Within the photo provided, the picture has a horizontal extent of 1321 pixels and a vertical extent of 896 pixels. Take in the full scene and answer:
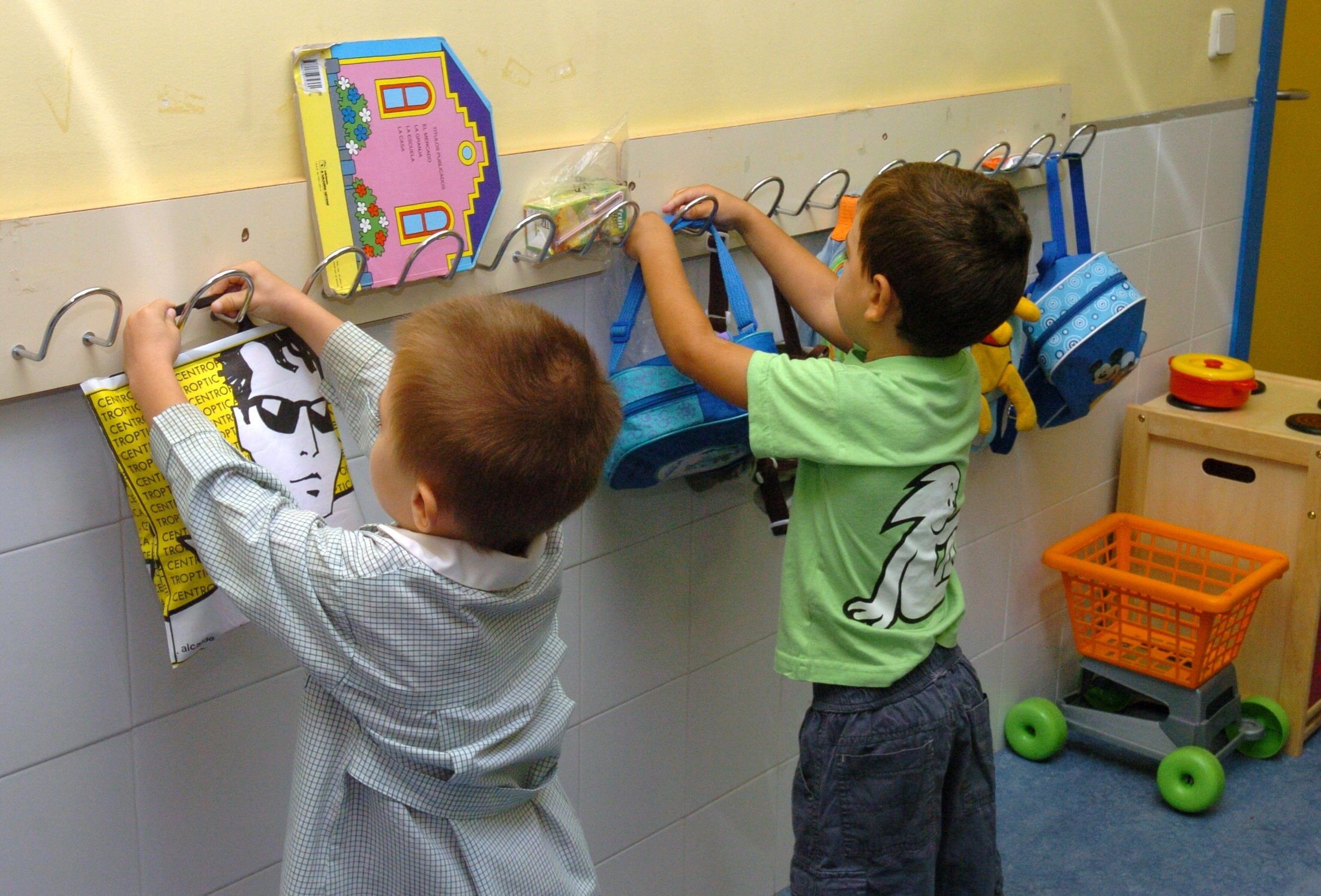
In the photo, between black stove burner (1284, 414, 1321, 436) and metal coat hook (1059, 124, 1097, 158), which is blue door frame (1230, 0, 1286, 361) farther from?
metal coat hook (1059, 124, 1097, 158)

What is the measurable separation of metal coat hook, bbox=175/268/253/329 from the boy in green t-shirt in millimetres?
421

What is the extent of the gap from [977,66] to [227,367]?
122cm

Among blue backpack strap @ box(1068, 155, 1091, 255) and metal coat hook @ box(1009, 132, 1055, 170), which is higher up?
metal coat hook @ box(1009, 132, 1055, 170)

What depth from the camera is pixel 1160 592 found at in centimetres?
210

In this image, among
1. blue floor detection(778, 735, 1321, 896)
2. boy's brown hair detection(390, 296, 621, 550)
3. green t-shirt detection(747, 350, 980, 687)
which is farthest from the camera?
blue floor detection(778, 735, 1321, 896)

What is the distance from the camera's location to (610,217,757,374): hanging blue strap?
54.4 inches

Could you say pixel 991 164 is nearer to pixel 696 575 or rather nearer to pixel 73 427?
pixel 696 575

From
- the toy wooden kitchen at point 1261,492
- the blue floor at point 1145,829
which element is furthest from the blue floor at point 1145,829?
the toy wooden kitchen at point 1261,492

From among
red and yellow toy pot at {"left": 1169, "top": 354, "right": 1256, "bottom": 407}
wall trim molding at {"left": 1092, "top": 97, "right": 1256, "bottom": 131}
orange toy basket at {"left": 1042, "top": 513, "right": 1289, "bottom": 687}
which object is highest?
wall trim molding at {"left": 1092, "top": 97, "right": 1256, "bottom": 131}

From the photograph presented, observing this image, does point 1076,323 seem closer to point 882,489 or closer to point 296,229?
point 882,489

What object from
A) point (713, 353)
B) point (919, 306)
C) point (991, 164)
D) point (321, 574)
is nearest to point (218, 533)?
point (321, 574)

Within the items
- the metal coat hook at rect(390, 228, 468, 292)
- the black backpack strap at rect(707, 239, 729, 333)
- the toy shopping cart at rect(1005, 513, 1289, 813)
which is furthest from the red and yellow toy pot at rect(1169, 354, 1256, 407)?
the metal coat hook at rect(390, 228, 468, 292)

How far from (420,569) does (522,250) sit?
0.48 metres

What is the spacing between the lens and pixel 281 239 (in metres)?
1.15
